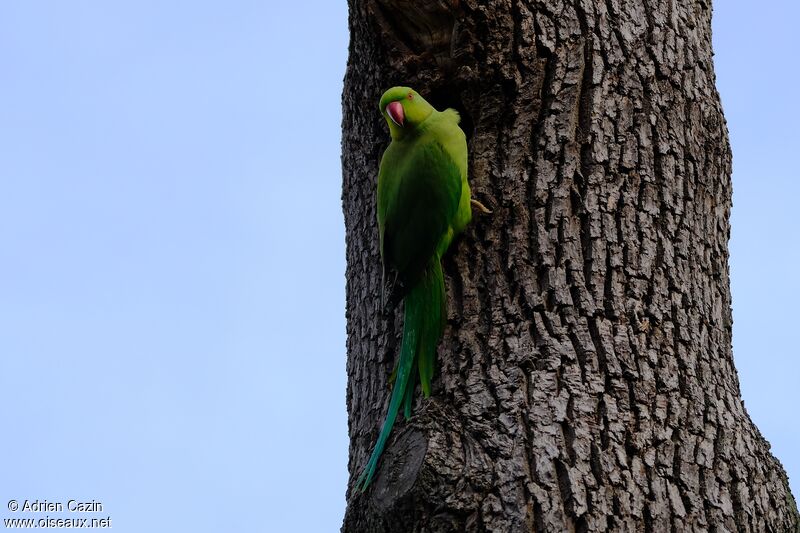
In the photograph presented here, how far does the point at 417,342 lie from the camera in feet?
8.15

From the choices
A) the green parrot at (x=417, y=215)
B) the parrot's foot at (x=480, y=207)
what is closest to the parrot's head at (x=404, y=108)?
the green parrot at (x=417, y=215)

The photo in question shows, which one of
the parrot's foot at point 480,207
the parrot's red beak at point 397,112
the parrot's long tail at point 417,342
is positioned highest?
the parrot's red beak at point 397,112

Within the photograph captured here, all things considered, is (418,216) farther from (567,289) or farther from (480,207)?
(567,289)

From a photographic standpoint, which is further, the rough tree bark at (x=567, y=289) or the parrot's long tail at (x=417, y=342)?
the parrot's long tail at (x=417, y=342)

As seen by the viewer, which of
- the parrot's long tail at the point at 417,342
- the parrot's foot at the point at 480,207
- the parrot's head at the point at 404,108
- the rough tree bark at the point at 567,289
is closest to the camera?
the rough tree bark at the point at 567,289

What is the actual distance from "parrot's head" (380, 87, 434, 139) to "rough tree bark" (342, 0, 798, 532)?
100 mm

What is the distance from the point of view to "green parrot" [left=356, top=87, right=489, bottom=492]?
246 centimetres

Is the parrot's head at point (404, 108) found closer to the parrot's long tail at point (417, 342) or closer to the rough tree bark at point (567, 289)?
the rough tree bark at point (567, 289)

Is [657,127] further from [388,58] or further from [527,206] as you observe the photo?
[388,58]

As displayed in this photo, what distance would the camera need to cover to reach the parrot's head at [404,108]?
272cm

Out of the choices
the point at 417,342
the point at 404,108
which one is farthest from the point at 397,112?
the point at 417,342

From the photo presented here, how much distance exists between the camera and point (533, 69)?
104 inches

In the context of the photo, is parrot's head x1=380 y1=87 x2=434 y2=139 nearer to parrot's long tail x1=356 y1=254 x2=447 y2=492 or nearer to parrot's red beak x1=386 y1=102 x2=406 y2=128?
parrot's red beak x1=386 y1=102 x2=406 y2=128

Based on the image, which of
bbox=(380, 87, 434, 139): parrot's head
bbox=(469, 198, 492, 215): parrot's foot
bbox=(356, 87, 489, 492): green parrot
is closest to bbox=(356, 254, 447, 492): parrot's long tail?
bbox=(356, 87, 489, 492): green parrot
